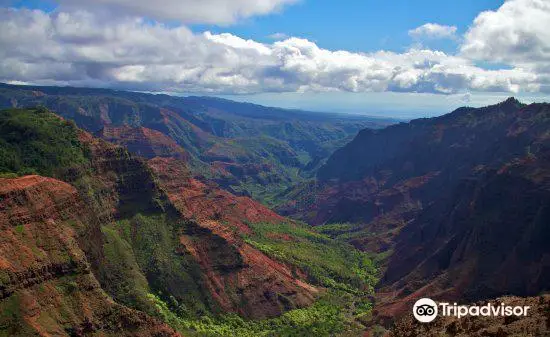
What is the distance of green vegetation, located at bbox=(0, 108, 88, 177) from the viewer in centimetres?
14700

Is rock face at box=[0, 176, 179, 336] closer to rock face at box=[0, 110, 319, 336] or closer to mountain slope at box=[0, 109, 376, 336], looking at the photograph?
rock face at box=[0, 110, 319, 336]

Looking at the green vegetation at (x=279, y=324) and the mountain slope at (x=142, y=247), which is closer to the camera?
the mountain slope at (x=142, y=247)

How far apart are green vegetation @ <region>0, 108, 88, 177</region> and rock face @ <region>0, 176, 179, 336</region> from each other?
2319cm

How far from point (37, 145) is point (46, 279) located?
61.9 m

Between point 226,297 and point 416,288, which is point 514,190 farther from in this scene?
point 226,297

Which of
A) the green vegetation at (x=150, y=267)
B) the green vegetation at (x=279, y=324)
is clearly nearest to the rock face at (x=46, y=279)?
the green vegetation at (x=150, y=267)

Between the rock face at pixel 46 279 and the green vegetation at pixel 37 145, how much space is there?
23190 millimetres

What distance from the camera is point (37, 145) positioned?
157 meters

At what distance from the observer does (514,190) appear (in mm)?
170875

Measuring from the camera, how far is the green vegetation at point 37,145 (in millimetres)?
147000

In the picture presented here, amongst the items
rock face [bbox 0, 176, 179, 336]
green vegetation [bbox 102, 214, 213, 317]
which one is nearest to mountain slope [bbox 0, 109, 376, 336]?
green vegetation [bbox 102, 214, 213, 317]

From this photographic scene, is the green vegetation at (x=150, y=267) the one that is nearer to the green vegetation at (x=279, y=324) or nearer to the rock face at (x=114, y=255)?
the rock face at (x=114, y=255)

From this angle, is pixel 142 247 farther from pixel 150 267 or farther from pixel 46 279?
pixel 46 279

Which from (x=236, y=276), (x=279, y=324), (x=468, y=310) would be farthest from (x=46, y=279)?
(x=468, y=310)
